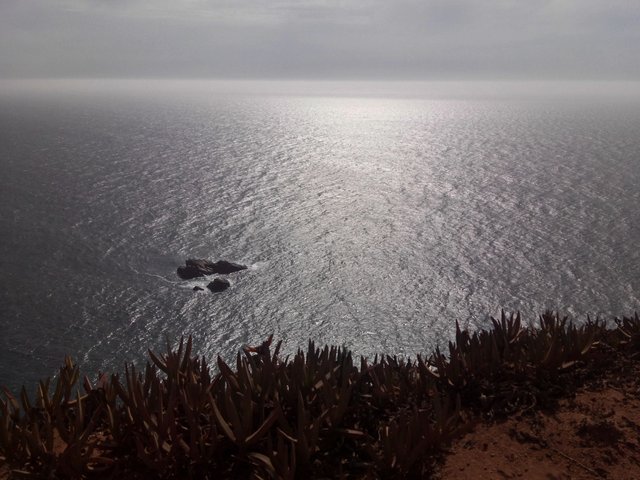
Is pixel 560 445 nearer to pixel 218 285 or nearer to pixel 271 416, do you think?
pixel 271 416

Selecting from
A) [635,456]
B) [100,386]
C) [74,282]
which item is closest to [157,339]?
[74,282]

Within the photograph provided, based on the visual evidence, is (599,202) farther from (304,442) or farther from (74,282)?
(304,442)

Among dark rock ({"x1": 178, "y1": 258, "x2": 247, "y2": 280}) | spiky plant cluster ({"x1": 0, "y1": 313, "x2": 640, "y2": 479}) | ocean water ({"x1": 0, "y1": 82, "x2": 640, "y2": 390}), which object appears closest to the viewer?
spiky plant cluster ({"x1": 0, "y1": 313, "x2": 640, "y2": 479})

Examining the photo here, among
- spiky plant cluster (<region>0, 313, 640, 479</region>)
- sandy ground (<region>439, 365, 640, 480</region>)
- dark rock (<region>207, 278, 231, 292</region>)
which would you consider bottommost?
dark rock (<region>207, 278, 231, 292</region>)

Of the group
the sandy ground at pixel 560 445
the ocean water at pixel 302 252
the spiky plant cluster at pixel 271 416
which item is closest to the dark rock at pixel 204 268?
the ocean water at pixel 302 252

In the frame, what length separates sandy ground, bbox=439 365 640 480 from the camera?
7.01m

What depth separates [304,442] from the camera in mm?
6613

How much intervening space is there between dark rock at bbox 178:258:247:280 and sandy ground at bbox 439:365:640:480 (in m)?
64.1

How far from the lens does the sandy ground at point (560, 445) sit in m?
7.01

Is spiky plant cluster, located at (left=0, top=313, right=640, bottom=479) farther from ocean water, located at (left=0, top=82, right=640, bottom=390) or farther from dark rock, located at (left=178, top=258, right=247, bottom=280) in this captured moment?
dark rock, located at (left=178, top=258, right=247, bottom=280)

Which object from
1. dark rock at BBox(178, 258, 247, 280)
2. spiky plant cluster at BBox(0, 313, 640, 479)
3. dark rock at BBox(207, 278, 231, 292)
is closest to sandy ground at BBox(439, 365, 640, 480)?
spiky plant cluster at BBox(0, 313, 640, 479)

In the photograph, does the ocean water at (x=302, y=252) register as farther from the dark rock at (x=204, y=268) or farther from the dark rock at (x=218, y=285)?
the dark rock at (x=204, y=268)

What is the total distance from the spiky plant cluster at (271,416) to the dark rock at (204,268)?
61.8 metres

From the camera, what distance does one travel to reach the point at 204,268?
70.1m
